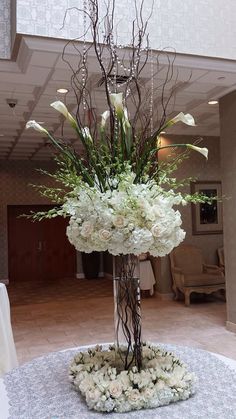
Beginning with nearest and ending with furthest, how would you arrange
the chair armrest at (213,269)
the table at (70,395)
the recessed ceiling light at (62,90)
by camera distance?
the table at (70,395)
the recessed ceiling light at (62,90)
the chair armrest at (213,269)

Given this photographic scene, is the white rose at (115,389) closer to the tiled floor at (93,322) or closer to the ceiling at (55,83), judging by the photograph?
the ceiling at (55,83)

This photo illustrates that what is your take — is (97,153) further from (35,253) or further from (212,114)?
(35,253)

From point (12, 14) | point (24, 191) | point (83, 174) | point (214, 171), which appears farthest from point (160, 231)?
point (24, 191)

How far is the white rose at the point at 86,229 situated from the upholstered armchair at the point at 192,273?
6.12 m

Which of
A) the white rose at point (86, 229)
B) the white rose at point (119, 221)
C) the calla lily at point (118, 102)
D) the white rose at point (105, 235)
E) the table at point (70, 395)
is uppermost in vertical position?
the calla lily at point (118, 102)

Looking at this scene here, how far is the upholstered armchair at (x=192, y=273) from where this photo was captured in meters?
7.40

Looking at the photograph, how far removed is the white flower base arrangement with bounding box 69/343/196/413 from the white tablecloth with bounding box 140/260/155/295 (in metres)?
6.29

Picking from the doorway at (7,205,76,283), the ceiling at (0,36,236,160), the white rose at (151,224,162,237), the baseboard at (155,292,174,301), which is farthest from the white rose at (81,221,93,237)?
the doorway at (7,205,76,283)

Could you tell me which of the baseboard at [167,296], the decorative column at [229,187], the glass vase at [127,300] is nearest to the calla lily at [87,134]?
the glass vase at [127,300]

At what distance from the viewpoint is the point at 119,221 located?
148 centimetres

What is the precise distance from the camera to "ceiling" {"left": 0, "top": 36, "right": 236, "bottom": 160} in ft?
13.7

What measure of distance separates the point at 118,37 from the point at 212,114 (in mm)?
3135

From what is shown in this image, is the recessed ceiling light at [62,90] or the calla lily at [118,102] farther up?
the recessed ceiling light at [62,90]

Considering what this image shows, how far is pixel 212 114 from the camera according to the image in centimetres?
677
